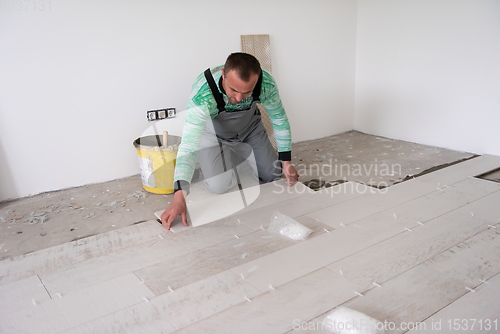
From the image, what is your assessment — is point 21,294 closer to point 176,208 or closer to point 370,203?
point 176,208

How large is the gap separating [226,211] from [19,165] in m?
1.73

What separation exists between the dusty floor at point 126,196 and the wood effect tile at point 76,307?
726 mm

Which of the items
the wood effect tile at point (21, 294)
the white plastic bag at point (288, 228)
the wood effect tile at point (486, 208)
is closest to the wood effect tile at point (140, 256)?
the wood effect tile at point (21, 294)

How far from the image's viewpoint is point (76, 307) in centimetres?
137

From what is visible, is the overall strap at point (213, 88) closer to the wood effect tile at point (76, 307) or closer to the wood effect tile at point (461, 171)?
the wood effect tile at point (76, 307)

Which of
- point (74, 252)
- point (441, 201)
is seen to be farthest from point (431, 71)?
point (74, 252)

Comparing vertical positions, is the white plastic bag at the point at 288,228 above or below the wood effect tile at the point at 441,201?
above

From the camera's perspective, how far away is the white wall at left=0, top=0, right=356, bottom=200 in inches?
101

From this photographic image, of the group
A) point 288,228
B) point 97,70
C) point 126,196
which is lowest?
point 126,196

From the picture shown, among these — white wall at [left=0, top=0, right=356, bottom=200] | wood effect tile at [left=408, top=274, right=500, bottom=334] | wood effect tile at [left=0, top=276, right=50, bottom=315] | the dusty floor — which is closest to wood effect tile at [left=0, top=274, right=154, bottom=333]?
wood effect tile at [left=0, top=276, right=50, bottom=315]

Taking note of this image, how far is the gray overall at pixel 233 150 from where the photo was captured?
2.54 metres

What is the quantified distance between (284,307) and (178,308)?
1.33 feet

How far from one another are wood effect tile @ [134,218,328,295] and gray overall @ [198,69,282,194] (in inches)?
30.8

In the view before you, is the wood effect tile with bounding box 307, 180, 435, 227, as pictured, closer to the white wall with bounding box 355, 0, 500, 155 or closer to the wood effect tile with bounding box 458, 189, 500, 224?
the wood effect tile with bounding box 458, 189, 500, 224
